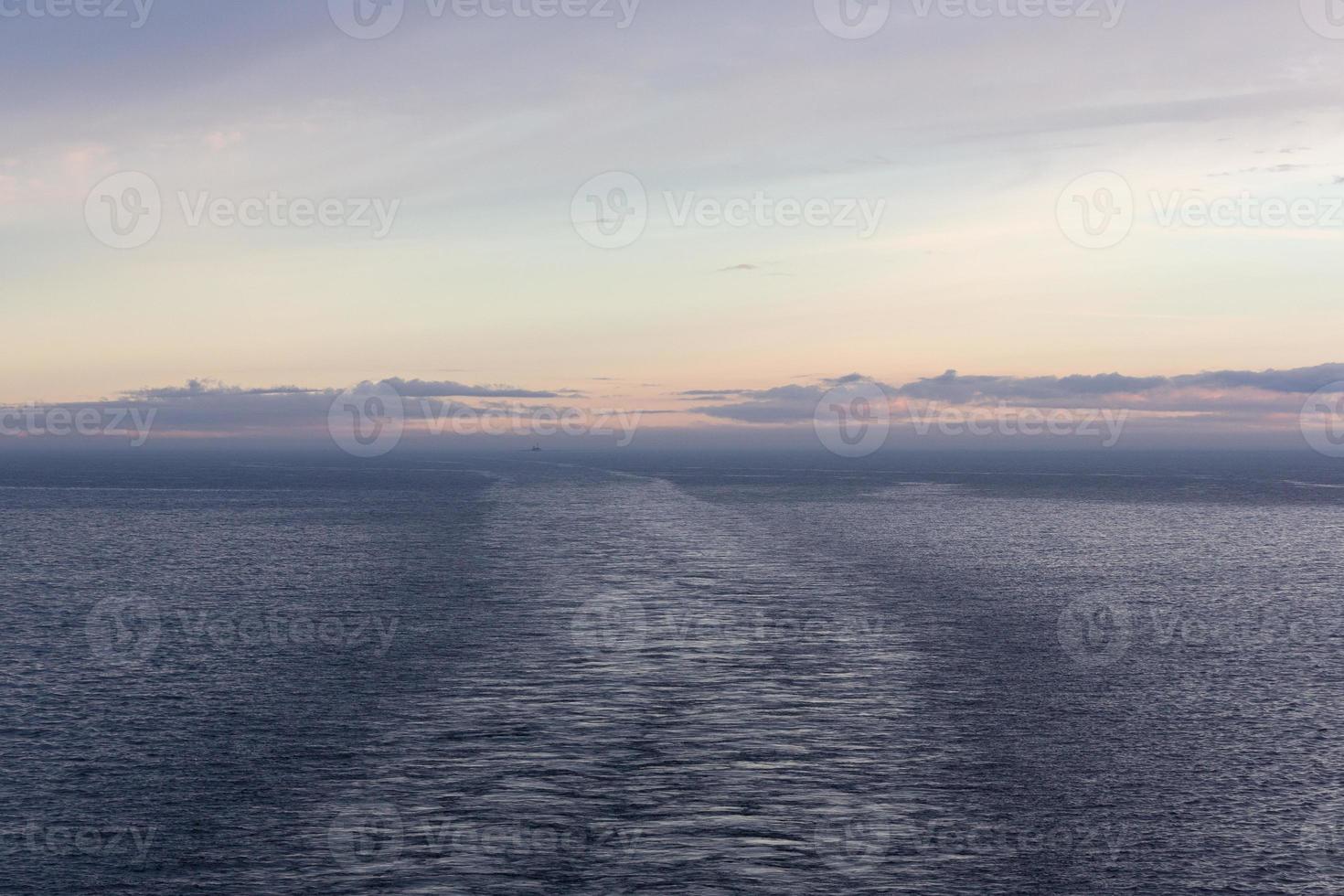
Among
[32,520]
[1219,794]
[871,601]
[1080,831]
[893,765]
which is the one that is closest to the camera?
[1080,831]

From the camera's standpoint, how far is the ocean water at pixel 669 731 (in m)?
36.1

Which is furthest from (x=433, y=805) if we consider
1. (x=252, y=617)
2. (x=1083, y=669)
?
(x=252, y=617)

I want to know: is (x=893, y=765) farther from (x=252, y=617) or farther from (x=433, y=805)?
(x=252, y=617)

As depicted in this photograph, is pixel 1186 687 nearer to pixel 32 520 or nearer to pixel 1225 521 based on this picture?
pixel 1225 521

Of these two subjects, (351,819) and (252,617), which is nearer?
(351,819)

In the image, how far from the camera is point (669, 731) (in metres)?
49.8

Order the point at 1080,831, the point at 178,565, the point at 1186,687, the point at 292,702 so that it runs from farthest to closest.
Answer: the point at 178,565 → the point at 1186,687 → the point at 292,702 → the point at 1080,831

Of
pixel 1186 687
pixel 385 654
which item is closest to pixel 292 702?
pixel 385 654

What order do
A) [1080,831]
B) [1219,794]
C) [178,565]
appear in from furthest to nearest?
[178,565], [1219,794], [1080,831]

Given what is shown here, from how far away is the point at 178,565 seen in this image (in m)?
114

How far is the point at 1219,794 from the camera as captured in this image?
140 feet

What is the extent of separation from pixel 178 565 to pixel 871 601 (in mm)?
71414

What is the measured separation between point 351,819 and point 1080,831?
25.7 meters

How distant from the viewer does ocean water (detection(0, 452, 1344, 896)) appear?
36062 millimetres
